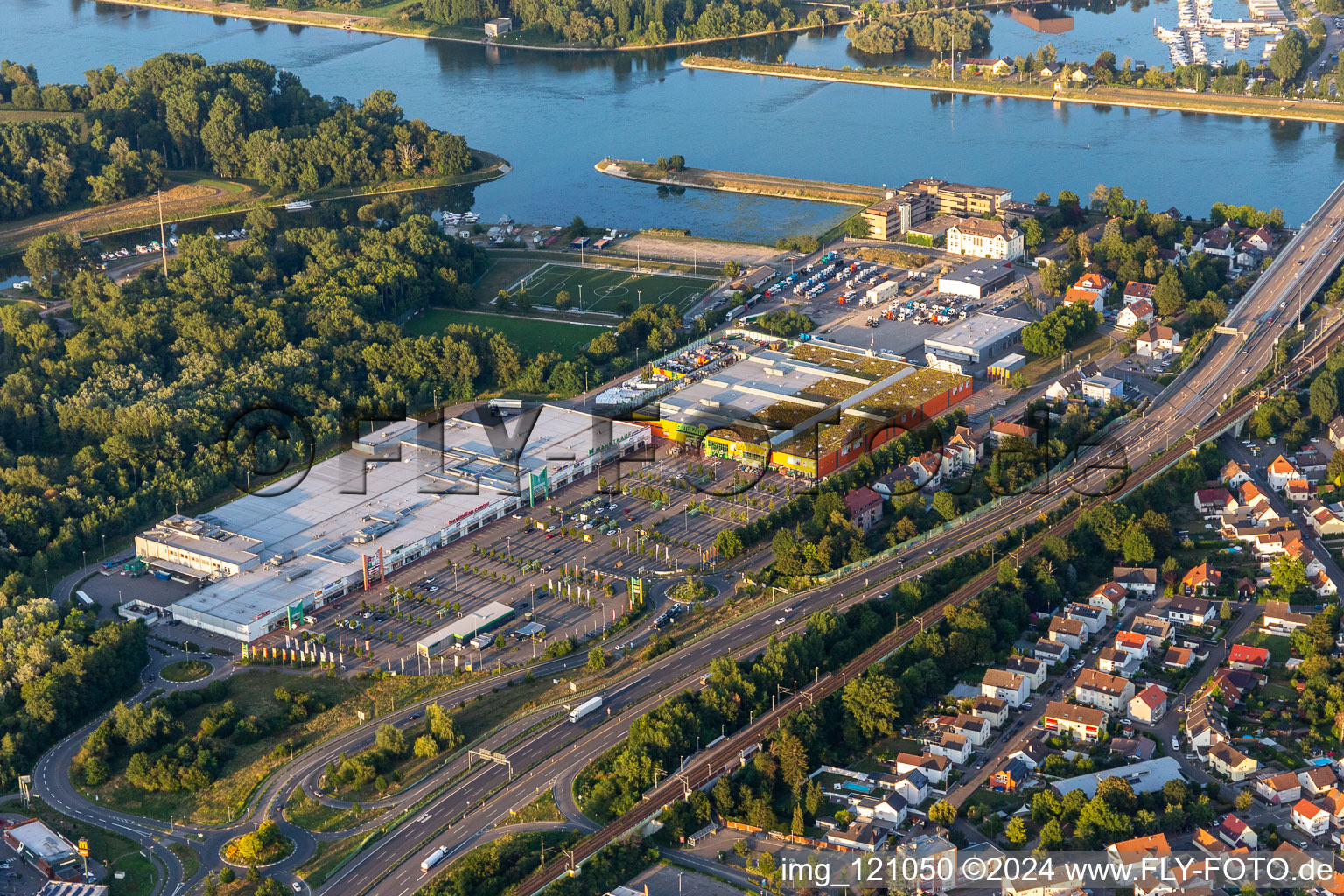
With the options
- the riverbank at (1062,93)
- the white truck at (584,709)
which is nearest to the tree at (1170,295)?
the white truck at (584,709)

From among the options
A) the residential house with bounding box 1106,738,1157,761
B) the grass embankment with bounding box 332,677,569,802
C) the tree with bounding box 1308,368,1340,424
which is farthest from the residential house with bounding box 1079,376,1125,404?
the grass embankment with bounding box 332,677,569,802

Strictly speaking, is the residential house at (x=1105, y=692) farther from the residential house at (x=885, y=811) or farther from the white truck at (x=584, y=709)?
the white truck at (x=584, y=709)

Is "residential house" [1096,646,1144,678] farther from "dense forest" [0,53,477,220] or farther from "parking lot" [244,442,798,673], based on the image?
"dense forest" [0,53,477,220]

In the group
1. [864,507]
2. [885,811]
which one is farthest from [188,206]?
[885,811]

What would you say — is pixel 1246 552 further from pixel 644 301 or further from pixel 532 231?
pixel 532 231

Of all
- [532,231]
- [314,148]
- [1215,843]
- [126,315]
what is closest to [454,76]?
[314,148]

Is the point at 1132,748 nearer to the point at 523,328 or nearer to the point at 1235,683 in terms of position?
the point at 1235,683
